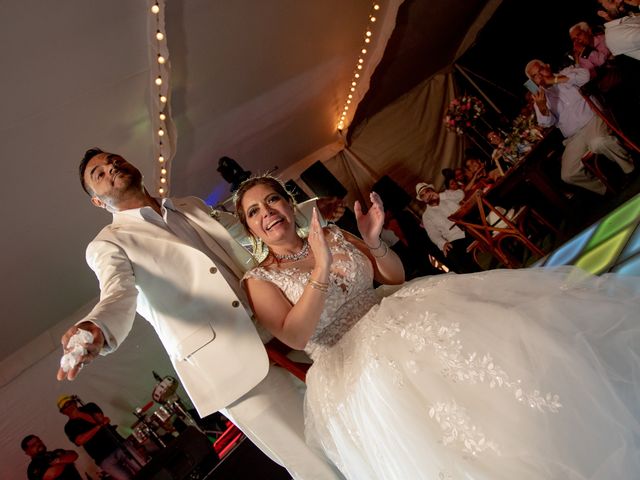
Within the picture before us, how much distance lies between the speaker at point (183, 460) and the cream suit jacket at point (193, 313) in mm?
1487

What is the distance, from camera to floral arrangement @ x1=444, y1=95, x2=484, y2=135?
741 cm

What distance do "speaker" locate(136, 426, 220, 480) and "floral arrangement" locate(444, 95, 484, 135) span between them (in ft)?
20.9

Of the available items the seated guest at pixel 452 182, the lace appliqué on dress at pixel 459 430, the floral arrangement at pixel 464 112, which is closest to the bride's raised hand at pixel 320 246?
the lace appliqué on dress at pixel 459 430

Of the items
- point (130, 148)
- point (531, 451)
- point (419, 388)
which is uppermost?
point (130, 148)

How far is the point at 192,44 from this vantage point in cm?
404

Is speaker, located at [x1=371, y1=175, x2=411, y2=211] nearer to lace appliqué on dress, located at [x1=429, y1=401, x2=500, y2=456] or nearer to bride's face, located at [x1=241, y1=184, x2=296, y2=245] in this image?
bride's face, located at [x1=241, y1=184, x2=296, y2=245]

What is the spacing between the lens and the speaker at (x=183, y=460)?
3021mm

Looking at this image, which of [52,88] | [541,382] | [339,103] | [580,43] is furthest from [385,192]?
[541,382]

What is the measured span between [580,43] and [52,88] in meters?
5.48

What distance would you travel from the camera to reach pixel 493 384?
1.28 meters

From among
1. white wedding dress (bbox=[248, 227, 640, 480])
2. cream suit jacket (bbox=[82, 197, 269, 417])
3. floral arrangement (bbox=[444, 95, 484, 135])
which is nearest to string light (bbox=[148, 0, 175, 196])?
cream suit jacket (bbox=[82, 197, 269, 417])

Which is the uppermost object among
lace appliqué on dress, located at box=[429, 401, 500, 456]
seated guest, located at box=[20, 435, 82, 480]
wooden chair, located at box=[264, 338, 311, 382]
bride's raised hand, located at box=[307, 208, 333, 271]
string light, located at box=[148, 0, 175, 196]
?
string light, located at box=[148, 0, 175, 196]

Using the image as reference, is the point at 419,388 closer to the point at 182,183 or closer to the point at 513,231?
the point at 513,231

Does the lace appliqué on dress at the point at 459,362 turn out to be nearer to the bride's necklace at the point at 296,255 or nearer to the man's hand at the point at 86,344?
the bride's necklace at the point at 296,255
